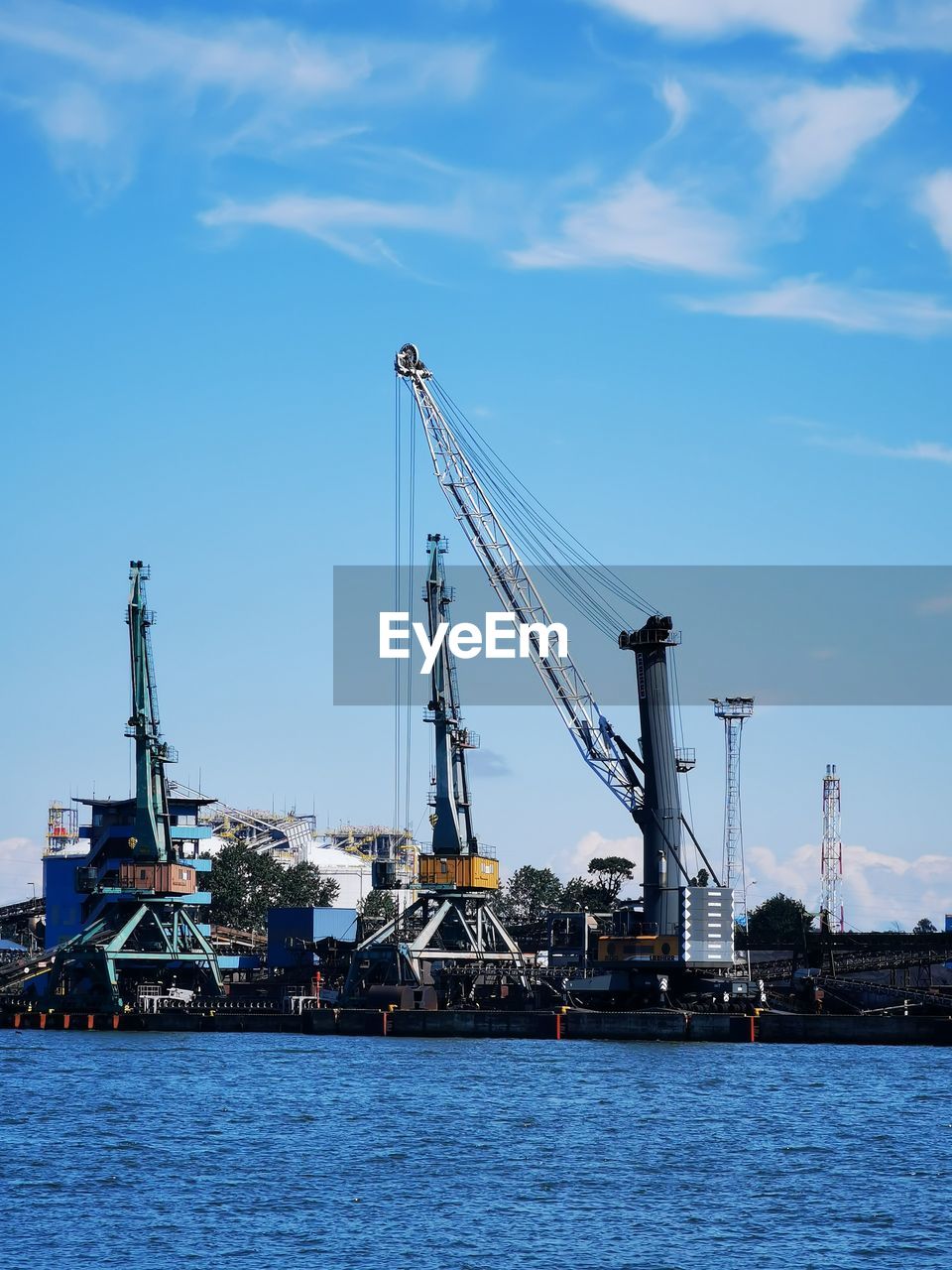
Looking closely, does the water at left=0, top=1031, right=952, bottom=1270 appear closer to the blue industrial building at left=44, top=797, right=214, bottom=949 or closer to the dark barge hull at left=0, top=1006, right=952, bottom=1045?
the dark barge hull at left=0, top=1006, right=952, bottom=1045

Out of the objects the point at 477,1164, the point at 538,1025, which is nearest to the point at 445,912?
the point at 538,1025

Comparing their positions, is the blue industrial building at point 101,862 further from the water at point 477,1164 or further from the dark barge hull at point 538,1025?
the water at point 477,1164

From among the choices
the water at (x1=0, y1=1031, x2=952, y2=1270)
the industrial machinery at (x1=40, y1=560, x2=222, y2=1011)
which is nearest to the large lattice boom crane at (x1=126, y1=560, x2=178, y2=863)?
the industrial machinery at (x1=40, y1=560, x2=222, y2=1011)

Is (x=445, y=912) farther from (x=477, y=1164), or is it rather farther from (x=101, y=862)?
(x=477, y=1164)

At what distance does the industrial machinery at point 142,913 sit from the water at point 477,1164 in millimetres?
42429

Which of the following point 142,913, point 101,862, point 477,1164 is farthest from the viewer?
point 101,862

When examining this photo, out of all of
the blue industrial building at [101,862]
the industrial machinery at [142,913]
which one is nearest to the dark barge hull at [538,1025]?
the industrial machinery at [142,913]

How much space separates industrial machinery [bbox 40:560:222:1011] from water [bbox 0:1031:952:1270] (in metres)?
42.4

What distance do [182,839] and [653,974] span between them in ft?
178

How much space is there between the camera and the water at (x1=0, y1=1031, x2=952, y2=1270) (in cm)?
4944

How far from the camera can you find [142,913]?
14912 centimetres

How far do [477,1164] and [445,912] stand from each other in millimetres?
82692

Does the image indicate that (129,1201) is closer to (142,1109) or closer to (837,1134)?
(142,1109)

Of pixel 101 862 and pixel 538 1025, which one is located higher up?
pixel 101 862
